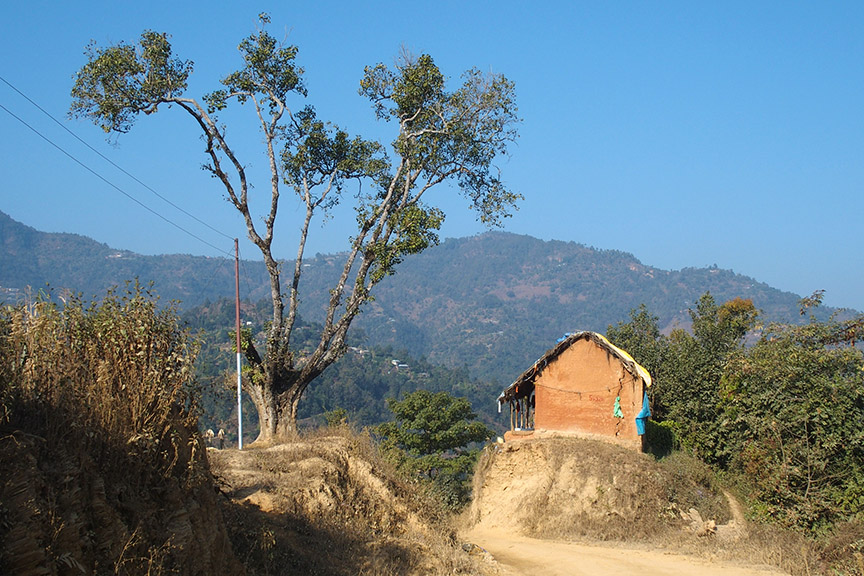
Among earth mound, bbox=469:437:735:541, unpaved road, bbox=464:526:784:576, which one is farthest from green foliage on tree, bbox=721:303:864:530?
unpaved road, bbox=464:526:784:576

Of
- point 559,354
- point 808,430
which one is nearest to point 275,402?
point 559,354

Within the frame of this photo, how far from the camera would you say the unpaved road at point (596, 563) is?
13140 mm

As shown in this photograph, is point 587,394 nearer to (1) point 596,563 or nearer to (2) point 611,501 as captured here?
(2) point 611,501

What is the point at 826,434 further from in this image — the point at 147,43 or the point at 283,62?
the point at 147,43

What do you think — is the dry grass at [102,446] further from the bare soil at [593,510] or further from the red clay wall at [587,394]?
the red clay wall at [587,394]

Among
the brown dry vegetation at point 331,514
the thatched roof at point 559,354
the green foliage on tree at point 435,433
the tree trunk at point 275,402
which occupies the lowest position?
the green foliage on tree at point 435,433

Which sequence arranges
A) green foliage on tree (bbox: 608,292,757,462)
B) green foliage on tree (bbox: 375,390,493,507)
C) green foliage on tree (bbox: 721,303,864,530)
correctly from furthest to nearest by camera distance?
green foliage on tree (bbox: 375,390,493,507)
green foliage on tree (bbox: 608,292,757,462)
green foliage on tree (bbox: 721,303,864,530)

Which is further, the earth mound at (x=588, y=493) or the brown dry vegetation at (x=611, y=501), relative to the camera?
the earth mound at (x=588, y=493)

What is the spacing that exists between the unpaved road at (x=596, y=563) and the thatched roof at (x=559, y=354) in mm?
7047

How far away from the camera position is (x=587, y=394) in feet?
76.5

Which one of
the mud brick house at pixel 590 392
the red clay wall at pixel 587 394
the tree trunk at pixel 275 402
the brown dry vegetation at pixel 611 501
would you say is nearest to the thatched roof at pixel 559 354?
the mud brick house at pixel 590 392

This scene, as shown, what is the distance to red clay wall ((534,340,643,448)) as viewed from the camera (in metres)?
22.9

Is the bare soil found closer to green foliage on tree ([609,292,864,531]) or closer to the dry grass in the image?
green foliage on tree ([609,292,864,531])

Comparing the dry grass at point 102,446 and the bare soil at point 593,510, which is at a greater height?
the dry grass at point 102,446
